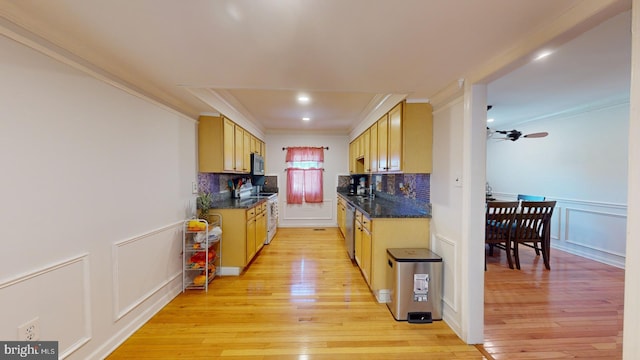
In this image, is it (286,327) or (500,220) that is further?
(500,220)

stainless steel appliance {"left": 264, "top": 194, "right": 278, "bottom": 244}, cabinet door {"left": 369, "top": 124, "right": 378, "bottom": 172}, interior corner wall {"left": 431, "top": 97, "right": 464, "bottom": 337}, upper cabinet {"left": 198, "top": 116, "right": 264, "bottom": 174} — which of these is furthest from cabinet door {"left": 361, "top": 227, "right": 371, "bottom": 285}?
stainless steel appliance {"left": 264, "top": 194, "right": 278, "bottom": 244}

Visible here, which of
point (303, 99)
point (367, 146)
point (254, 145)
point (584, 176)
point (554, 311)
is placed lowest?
point (554, 311)

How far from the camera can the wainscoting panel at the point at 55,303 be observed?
1264mm

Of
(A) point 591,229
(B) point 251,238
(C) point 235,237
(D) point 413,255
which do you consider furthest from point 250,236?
(A) point 591,229

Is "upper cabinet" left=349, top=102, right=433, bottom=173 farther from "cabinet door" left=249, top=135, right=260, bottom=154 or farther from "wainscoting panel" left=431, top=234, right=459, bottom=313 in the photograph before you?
"cabinet door" left=249, top=135, right=260, bottom=154

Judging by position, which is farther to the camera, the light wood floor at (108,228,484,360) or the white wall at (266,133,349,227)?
the white wall at (266,133,349,227)

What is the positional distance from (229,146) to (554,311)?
415 cm

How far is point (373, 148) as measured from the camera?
3787 millimetres

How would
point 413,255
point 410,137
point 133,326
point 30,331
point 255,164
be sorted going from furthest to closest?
point 255,164 < point 410,137 < point 413,255 < point 133,326 < point 30,331

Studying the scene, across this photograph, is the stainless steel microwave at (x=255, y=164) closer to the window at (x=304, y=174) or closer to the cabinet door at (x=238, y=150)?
the cabinet door at (x=238, y=150)

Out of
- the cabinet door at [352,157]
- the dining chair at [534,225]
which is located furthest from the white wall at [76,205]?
the dining chair at [534,225]

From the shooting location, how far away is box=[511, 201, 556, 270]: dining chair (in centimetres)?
350

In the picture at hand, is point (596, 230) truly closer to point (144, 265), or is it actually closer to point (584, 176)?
point (584, 176)

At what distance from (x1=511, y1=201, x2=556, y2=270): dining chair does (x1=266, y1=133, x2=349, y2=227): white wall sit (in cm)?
353
